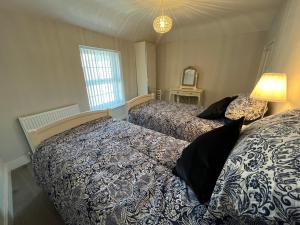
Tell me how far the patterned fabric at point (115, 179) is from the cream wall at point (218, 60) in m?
2.92

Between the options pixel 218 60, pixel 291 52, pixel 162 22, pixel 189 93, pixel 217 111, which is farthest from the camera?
pixel 189 93

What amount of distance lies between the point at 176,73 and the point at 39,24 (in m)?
3.29

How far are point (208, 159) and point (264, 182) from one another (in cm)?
33

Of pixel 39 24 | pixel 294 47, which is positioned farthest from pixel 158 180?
pixel 39 24

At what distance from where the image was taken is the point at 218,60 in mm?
3598

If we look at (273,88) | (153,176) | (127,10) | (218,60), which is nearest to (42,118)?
(153,176)

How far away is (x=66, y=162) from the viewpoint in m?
1.17

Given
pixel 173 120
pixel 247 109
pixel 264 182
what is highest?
pixel 264 182

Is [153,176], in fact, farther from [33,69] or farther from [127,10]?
[127,10]

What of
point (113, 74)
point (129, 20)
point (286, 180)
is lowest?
point (286, 180)

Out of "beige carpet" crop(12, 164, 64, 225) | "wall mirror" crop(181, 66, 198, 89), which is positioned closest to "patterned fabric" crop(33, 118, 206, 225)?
"beige carpet" crop(12, 164, 64, 225)

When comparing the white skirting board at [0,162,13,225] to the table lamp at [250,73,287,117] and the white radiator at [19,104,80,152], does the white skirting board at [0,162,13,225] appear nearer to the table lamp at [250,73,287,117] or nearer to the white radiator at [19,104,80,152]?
the white radiator at [19,104,80,152]

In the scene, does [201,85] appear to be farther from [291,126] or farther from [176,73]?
[291,126]

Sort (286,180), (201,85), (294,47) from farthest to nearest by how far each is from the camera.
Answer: (201,85)
(294,47)
(286,180)
